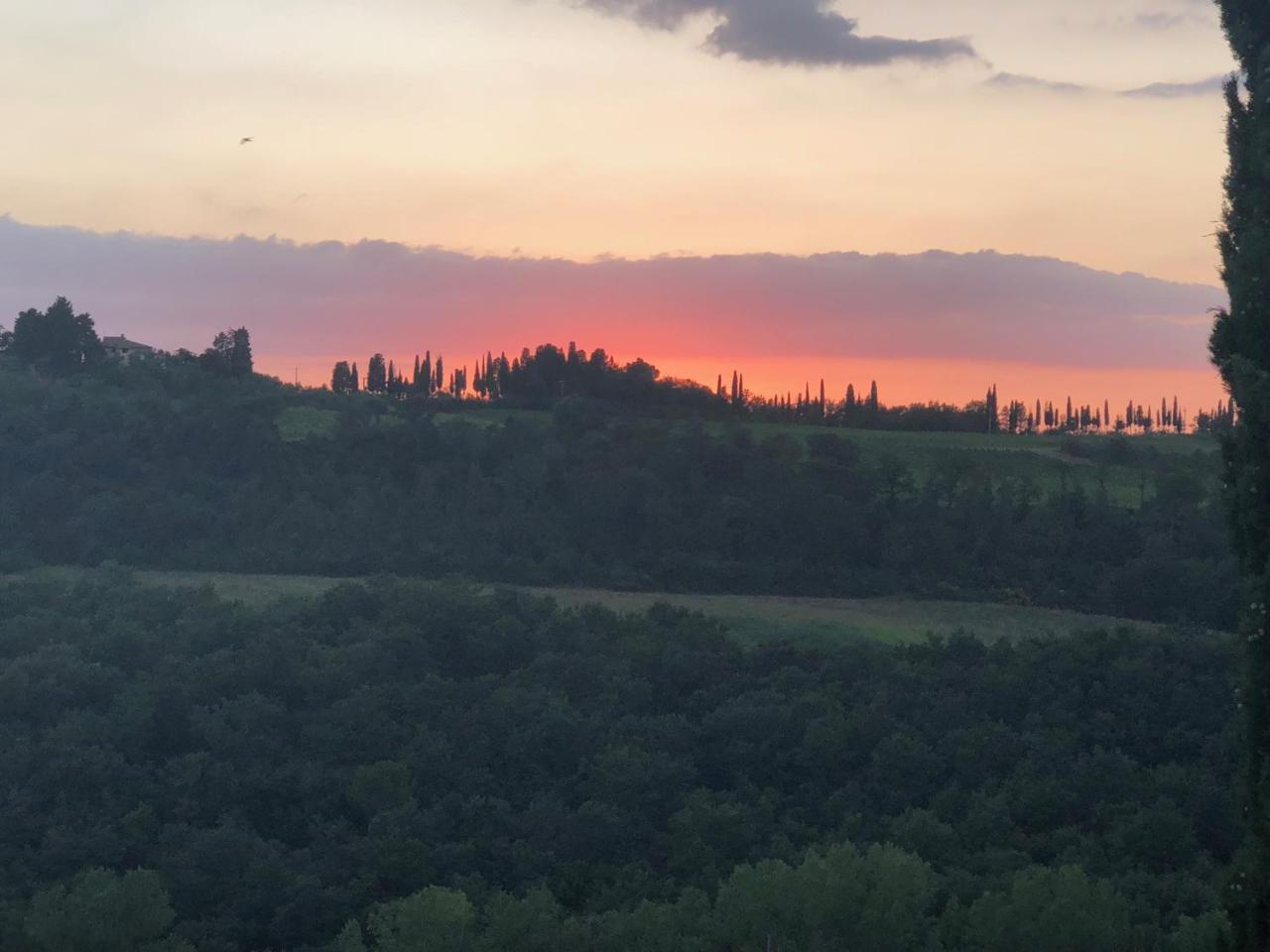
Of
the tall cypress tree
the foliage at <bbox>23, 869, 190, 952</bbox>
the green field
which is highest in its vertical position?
the tall cypress tree

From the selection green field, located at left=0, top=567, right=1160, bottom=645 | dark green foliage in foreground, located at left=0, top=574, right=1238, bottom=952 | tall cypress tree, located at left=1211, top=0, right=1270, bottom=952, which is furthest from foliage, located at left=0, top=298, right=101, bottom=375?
tall cypress tree, located at left=1211, top=0, right=1270, bottom=952

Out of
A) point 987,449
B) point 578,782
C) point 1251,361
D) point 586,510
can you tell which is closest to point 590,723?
point 578,782

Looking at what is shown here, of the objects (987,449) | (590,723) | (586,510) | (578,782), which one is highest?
(987,449)

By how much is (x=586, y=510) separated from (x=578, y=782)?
1044 inches

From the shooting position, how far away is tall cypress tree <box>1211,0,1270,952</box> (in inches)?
423

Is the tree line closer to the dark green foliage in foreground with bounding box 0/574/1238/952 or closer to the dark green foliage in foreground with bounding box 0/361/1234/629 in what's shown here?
the dark green foliage in foreground with bounding box 0/361/1234/629

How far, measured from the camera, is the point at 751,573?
5088cm

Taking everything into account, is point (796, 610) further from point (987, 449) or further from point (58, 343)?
point (58, 343)

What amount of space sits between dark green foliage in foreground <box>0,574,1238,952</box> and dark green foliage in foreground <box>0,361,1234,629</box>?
12.3m

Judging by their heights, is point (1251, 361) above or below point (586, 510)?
above

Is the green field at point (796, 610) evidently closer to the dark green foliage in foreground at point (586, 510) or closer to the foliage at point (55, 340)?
the dark green foliage in foreground at point (586, 510)

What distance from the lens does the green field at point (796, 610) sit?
40969 mm

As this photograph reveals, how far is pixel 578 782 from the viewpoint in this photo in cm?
2814

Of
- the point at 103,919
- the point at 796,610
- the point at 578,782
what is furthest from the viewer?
the point at 796,610
